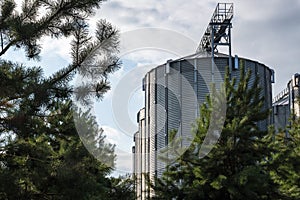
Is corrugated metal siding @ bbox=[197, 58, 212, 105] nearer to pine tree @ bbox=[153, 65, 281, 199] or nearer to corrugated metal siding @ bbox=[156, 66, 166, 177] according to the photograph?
corrugated metal siding @ bbox=[156, 66, 166, 177]

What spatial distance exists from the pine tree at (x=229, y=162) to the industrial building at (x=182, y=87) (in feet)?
16.7

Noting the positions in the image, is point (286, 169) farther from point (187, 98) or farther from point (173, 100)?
point (173, 100)

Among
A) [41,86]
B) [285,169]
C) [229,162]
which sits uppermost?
[41,86]

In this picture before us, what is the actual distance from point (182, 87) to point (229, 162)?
29.4ft

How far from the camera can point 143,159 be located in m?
22.9

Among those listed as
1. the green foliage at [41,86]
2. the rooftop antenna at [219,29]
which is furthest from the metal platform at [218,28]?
the green foliage at [41,86]

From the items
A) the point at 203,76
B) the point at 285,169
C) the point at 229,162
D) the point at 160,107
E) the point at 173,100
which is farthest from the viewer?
the point at 203,76

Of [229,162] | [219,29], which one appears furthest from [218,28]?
[229,162]

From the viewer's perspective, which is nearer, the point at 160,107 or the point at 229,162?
the point at 229,162

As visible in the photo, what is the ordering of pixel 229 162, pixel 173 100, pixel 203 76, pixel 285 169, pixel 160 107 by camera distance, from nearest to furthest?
pixel 229 162 → pixel 285 169 → pixel 173 100 → pixel 160 107 → pixel 203 76

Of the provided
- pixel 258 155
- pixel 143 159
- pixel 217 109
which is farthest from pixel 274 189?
pixel 143 159

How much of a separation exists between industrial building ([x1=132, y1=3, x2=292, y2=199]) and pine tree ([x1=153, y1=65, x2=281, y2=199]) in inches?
200

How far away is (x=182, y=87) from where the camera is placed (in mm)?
22609

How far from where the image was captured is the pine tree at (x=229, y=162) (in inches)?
520
